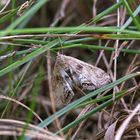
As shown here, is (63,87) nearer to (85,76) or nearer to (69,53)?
(85,76)

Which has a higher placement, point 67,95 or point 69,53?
point 67,95

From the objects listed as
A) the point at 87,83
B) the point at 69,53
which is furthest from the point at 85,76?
the point at 69,53

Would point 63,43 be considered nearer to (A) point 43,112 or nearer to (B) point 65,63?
(B) point 65,63

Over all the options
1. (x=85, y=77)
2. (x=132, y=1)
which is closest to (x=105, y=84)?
(x=85, y=77)

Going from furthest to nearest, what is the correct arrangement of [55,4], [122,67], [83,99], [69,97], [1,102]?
[55,4]
[122,67]
[1,102]
[69,97]
[83,99]

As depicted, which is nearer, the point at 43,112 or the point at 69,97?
the point at 69,97

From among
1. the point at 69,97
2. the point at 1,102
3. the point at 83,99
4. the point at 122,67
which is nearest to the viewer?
the point at 83,99
